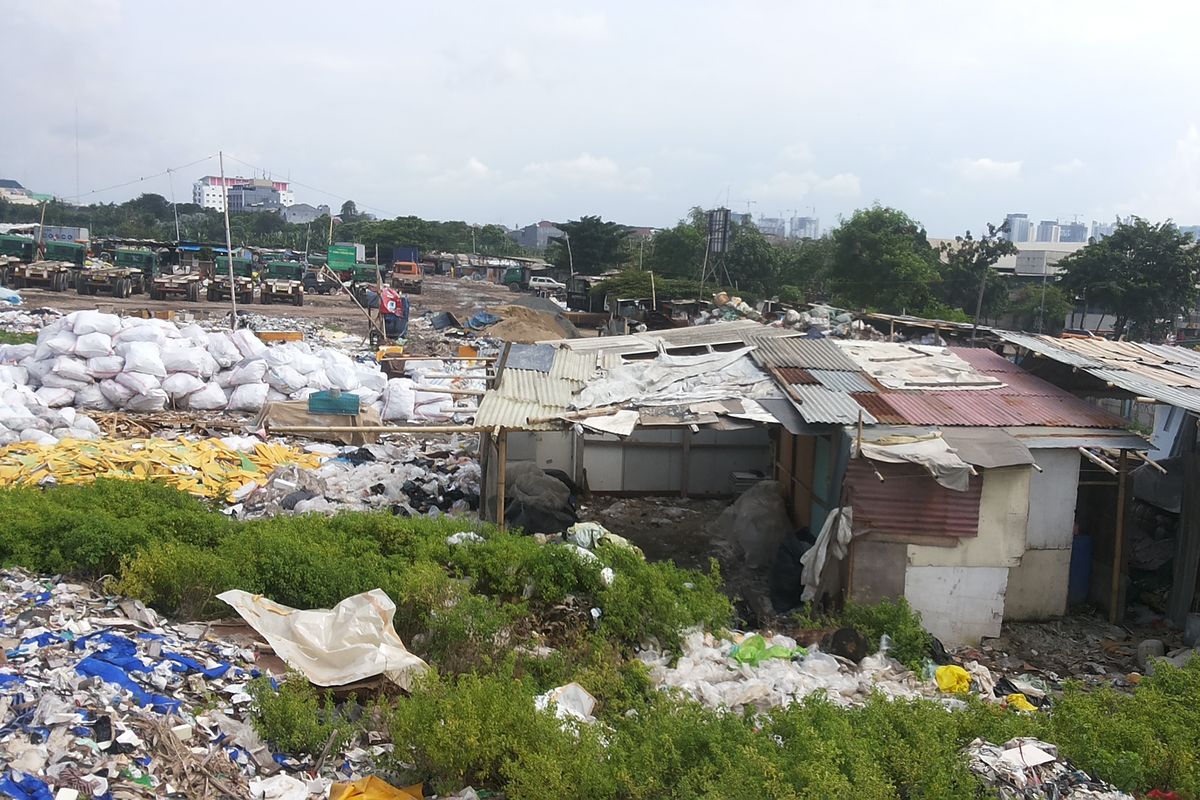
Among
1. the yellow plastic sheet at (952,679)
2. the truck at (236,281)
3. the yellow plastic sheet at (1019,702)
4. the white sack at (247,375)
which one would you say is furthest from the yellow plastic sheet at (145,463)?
the truck at (236,281)

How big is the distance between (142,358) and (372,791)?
11.4 metres

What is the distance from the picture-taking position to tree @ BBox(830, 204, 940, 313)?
24.4 meters

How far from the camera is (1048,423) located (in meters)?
7.89

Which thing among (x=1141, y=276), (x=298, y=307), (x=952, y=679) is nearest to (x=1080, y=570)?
(x=952, y=679)

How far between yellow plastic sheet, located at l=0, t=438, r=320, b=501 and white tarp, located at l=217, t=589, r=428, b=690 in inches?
174

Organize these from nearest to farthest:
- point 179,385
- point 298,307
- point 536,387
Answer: point 536,387 → point 179,385 → point 298,307

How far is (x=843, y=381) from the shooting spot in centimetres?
857

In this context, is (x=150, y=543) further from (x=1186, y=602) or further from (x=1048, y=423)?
(x=1186, y=602)

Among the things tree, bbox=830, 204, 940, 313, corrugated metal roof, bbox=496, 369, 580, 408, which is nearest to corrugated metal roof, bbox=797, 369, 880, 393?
corrugated metal roof, bbox=496, 369, 580, 408

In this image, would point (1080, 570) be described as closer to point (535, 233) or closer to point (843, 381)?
point (843, 381)

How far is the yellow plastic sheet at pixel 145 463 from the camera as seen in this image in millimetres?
9641

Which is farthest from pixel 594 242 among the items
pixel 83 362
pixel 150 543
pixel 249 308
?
pixel 150 543

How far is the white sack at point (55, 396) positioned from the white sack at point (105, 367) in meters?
0.43

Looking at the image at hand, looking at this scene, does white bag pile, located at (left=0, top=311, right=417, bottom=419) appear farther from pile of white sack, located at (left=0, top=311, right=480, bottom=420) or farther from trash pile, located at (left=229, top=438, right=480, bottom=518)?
trash pile, located at (left=229, top=438, right=480, bottom=518)
